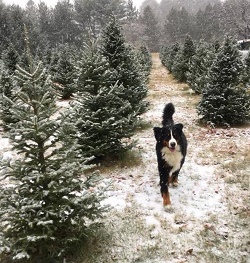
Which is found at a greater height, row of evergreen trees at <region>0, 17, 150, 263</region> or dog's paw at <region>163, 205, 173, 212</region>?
row of evergreen trees at <region>0, 17, 150, 263</region>

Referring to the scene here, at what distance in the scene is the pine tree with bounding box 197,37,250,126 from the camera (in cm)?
1132

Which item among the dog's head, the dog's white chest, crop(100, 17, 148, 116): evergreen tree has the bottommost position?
the dog's white chest

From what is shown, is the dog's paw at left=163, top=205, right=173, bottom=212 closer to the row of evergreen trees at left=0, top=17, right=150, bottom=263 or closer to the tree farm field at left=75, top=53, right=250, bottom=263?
the tree farm field at left=75, top=53, right=250, bottom=263

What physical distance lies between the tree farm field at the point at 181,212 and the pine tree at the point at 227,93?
1941mm

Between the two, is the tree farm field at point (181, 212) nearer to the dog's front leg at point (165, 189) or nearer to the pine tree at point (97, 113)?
the dog's front leg at point (165, 189)

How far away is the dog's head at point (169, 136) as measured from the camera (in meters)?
5.82

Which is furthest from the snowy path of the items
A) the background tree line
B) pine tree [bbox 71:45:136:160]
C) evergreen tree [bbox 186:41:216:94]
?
the background tree line

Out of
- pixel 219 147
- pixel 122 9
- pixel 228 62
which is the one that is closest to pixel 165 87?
pixel 228 62

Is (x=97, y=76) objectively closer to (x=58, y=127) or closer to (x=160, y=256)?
(x=58, y=127)

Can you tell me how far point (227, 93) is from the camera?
1148cm

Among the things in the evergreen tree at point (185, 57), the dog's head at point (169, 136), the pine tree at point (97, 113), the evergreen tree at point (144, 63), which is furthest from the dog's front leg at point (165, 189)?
the evergreen tree at point (185, 57)

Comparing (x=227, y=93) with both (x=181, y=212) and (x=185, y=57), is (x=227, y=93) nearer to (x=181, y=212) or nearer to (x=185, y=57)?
(x=181, y=212)

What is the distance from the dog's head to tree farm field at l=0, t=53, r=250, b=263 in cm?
120

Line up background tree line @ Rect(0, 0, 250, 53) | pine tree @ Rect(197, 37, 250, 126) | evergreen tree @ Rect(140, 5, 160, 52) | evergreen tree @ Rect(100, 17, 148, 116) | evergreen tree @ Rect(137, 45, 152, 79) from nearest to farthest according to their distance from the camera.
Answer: evergreen tree @ Rect(100, 17, 148, 116) → pine tree @ Rect(197, 37, 250, 126) → evergreen tree @ Rect(137, 45, 152, 79) → background tree line @ Rect(0, 0, 250, 53) → evergreen tree @ Rect(140, 5, 160, 52)
